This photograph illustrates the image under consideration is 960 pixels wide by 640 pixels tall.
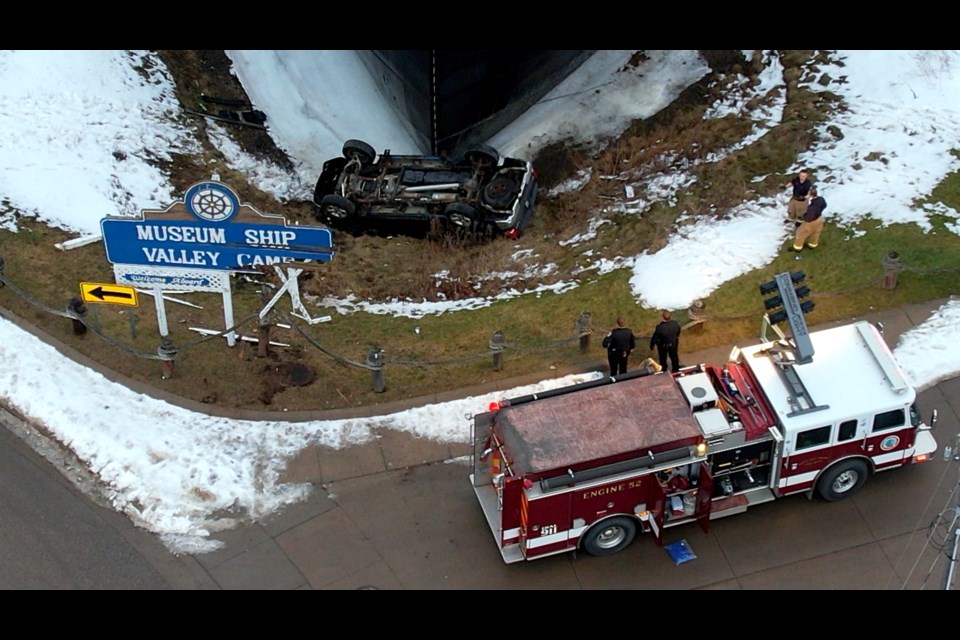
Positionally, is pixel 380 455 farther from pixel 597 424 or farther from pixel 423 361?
pixel 597 424

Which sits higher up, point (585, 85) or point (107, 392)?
Answer: point (585, 85)

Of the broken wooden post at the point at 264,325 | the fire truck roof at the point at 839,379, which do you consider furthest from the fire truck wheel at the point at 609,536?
the broken wooden post at the point at 264,325

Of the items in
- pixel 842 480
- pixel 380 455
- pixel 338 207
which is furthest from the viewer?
pixel 338 207

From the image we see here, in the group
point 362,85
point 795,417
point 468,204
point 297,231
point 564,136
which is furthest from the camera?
point 362,85

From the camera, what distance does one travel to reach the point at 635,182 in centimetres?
2323

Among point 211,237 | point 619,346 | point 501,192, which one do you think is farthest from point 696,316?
point 211,237

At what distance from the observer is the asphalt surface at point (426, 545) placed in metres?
14.4

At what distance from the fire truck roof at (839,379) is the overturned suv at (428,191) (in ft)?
28.8

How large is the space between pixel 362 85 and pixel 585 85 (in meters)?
6.37

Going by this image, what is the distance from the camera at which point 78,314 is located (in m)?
17.9

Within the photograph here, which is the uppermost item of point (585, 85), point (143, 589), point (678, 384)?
point (585, 85)

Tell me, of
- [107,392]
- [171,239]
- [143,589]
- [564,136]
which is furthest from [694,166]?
[143,589]

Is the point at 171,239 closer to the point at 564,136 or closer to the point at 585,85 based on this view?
the point at 564,136

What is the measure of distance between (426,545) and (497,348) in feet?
13.1
